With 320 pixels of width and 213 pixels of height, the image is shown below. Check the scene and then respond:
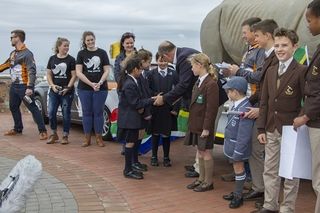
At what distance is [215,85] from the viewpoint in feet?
18.5

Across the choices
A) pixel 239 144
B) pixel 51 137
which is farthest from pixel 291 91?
pixel 51 137

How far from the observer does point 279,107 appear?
15.1 ft

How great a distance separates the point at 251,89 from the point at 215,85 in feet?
1.35

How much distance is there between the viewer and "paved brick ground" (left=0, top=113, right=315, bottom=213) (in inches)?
207

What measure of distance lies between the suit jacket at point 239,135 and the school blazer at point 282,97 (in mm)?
395

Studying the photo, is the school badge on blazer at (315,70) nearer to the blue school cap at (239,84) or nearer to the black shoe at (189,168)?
the blue school cap at (239,84)

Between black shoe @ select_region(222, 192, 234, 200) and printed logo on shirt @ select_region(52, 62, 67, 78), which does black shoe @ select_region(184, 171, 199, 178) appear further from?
printed logo on shirt @ select_region(52, 62, 67, 78)

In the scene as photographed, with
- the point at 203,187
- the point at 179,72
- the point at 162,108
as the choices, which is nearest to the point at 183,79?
the point at 179,72

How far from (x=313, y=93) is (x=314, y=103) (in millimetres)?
96

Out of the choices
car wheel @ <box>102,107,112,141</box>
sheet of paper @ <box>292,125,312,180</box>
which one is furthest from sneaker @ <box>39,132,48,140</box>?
sheet of paper @ <box>292,125,312,180</box>

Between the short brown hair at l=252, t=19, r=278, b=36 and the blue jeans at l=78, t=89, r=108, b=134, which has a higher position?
the short brown hair at l=252, t=19, r=278, b=36

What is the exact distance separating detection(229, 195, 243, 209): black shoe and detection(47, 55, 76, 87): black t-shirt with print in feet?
14.5

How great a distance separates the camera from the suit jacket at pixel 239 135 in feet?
16.9

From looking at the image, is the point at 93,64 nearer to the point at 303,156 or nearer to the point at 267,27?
the point at 267,27
